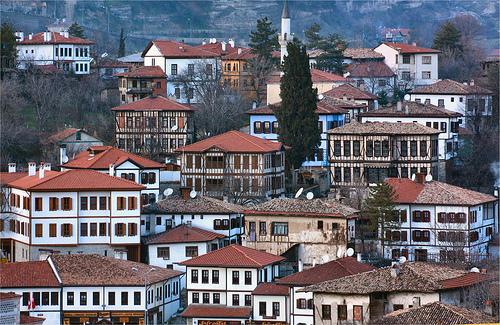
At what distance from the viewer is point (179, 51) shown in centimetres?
9606

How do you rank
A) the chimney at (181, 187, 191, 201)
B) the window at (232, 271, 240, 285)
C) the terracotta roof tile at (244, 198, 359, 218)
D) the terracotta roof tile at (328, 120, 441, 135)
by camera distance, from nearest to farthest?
the window at (232, 271, 240, 285) < the terracotta roof tile at (244, 198, 359, 218) < the chimney at (181, 187, 191, 201) < the terracotta roof tile at (328, 120, 441, 135)

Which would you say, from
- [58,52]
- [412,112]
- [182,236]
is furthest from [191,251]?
[58,52]

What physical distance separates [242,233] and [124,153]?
710 centimetres

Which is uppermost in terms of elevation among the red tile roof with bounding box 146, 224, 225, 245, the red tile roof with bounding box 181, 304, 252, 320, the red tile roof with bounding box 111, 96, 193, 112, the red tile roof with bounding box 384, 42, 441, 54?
the red tile roof with bounding box 384, 42, 441, 54

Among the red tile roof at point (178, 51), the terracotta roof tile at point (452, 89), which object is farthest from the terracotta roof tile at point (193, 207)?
the red tile roof at point (178, 51)

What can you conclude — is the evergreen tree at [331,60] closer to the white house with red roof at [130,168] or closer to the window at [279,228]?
the white house with red roof at [130,168]

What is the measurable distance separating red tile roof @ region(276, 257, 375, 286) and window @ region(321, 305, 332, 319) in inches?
136

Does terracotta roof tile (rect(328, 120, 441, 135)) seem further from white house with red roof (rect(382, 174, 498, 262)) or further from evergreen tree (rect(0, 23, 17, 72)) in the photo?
evergreen tree (rect(0, 23, 17, 72))

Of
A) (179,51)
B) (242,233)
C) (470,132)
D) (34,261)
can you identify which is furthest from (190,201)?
(179,51)

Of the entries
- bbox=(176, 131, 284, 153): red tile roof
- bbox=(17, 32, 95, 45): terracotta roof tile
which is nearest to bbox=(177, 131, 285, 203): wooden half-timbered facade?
bbox=(176, 131, 284, 153): red tile roof

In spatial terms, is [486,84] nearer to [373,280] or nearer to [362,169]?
[362,169]

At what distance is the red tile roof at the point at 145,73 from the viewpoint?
299ft

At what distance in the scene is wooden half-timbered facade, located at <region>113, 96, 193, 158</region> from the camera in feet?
268

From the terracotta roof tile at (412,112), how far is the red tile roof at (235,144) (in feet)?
23.6
